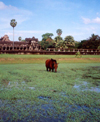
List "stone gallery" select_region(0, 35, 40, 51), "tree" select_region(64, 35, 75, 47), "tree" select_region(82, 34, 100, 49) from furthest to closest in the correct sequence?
"stone gallery" select_region(0, 35, 40, 51) < "tree" select_region(64, 35, 75, 47) < "tree" select_region(82, 34, 100, 49)

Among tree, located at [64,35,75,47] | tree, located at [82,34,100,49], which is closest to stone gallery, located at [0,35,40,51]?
tree, located at [64,35,75,47]

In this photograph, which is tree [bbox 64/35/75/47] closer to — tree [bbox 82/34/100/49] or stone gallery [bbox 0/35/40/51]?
tree [bbox 82/34/100/49]

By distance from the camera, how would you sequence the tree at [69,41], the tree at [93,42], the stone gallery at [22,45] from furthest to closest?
the stone gallery at [22,45] → the tree at [69,41] → the tree at [93,42]

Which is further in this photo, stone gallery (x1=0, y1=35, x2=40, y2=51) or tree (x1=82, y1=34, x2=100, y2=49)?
stone gallery (x1=0, y1=35, x2=40, y2=51)

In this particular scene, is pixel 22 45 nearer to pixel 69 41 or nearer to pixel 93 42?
pixel 69 41

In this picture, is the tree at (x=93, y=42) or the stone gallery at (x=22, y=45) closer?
the tree at (x=93, y=42)

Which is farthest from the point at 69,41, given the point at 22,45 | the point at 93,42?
the point at 22,45

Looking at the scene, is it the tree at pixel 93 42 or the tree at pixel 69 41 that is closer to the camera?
the tree at pixel 93 42

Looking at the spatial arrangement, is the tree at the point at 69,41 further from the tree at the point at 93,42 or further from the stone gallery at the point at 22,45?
the stone gallery at the point at 22,45

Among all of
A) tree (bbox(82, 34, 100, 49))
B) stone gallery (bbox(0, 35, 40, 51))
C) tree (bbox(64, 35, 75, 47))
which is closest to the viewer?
tree (bbox(82, 34, 100, 49))

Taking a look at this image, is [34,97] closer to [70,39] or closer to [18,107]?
[18,107]

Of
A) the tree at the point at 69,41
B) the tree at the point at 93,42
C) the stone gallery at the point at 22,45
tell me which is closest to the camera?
the tree at the point at 93,42

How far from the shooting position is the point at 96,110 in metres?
4.87

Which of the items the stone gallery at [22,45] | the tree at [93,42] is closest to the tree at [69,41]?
the tree at [93,42]
